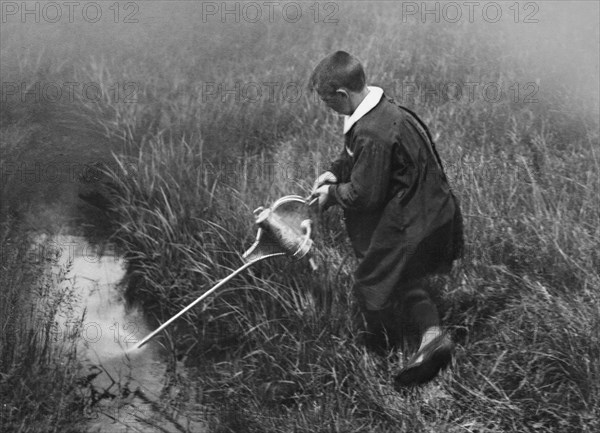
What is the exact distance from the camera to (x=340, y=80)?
11.1 feet

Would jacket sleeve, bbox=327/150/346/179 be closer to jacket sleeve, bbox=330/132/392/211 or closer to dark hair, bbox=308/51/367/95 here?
jacket sleeve, bbox=330/132/392/211

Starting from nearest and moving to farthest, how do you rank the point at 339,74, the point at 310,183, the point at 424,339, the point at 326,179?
1. the point at 339,74
2. the point at 424,339
3. the point at 326,179
4. the point at 310,183

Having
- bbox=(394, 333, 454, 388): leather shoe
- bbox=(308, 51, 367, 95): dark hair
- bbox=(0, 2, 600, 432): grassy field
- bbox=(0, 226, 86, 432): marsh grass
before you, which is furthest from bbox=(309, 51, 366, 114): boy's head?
bbox=(0, 226, 86, 432): marsh grass

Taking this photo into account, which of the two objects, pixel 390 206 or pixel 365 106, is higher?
pixel 365 106

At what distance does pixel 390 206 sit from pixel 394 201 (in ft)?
0.08

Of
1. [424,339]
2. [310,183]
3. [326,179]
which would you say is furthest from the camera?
[310,183]

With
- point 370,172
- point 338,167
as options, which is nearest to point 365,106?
point 370,172

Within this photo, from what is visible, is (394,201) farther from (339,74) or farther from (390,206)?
(339,74)

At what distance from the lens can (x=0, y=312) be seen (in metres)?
3.65

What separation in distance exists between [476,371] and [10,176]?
107 inches

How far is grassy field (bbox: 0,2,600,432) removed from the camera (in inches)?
135

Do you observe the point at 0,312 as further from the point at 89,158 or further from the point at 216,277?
the point at 89,158

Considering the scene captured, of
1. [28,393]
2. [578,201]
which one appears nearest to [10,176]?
[28,393]

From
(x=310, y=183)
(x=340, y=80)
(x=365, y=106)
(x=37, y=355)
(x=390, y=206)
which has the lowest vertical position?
(x=37, y=355)
